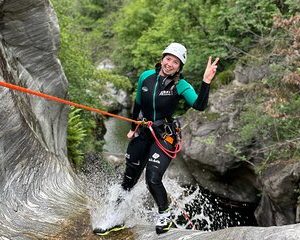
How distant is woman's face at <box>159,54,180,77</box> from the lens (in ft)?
19.6

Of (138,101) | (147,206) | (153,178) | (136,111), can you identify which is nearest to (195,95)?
(138,101)

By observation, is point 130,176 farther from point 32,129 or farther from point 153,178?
point 32,129

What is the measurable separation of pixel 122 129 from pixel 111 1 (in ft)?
73.1

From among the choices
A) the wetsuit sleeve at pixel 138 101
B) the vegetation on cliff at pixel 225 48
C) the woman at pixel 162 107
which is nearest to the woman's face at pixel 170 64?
the woman at pixel 162 107

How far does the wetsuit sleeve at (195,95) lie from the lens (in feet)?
19.0

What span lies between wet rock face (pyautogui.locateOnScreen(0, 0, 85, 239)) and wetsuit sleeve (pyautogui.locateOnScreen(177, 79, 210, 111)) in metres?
2.45

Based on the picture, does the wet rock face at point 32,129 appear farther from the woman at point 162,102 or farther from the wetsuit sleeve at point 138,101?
the wetsuit sleeve at point 138,101

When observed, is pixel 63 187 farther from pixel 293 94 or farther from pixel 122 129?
pixel 122 129

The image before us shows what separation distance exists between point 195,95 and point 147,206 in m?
6.17

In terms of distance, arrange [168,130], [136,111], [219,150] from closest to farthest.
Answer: [168,130], [136,111], [219,150]

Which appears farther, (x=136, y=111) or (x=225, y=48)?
(x=225, y=48)

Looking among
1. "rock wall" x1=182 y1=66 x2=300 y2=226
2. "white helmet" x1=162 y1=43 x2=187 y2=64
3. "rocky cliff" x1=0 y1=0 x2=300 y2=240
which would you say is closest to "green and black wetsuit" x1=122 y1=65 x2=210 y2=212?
"white helmet" x1=162 y1=43 x2=187 y2=64

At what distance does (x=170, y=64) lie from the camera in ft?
19.7

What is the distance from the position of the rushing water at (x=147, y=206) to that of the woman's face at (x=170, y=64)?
2110 mm
